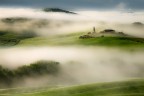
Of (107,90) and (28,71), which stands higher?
(107,90)

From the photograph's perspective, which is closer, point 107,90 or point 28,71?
point 107,90

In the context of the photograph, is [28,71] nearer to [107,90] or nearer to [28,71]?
[28,71]

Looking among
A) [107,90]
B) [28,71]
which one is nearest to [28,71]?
[28,71]

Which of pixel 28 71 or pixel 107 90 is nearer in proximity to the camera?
pixel 107 90

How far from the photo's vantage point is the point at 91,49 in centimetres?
19588

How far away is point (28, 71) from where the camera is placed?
167 meters

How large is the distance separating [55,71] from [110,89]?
3116 inches

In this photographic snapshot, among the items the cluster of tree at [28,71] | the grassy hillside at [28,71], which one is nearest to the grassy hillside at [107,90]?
the grassy hillside at [28,71]

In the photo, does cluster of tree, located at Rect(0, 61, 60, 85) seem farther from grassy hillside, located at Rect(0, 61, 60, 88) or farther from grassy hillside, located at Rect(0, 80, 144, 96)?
grassy hillside, located at Rect(0, 80, 144, 96)

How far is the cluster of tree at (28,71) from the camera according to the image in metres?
162

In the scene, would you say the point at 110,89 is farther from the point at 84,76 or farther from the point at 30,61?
the point at 30,61

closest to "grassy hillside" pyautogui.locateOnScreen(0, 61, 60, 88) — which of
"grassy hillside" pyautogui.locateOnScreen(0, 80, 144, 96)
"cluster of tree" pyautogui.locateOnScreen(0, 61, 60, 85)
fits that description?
"cluster of tree" pyautogui.locateOnScreen(0, 61, 60, 85)

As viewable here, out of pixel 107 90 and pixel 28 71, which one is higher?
pixel 107 90

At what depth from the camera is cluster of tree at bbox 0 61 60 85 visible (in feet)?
532
